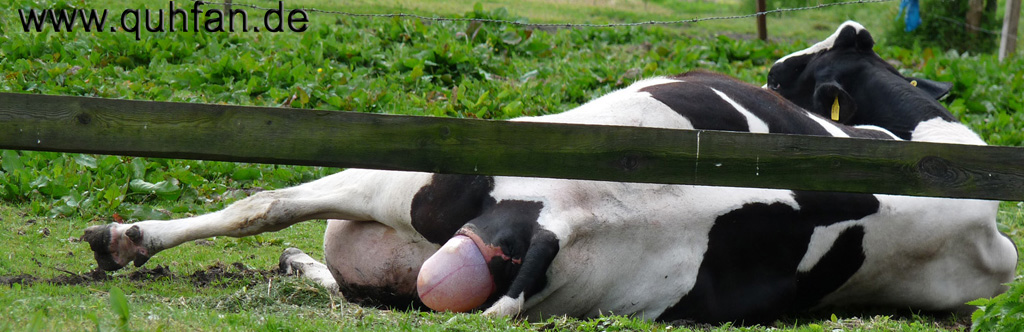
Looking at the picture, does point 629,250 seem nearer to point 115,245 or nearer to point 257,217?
point 257,217

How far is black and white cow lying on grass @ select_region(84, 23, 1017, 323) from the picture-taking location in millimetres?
4316

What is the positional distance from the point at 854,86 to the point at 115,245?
5010mm

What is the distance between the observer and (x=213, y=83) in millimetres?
9711

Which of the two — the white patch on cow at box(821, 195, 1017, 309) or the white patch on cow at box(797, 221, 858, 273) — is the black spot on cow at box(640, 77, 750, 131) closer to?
the white patch on cow at box(797, 221, 858, 273)

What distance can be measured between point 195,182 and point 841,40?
4722mm

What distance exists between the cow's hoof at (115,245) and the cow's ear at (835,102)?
441cm

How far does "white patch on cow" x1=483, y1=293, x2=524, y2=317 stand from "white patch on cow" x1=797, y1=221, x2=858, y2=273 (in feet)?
5.09

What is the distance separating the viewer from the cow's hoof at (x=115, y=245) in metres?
5.00

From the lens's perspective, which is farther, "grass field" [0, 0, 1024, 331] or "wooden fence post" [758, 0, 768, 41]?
"wooden fence post" [758, 0, 768, 41]

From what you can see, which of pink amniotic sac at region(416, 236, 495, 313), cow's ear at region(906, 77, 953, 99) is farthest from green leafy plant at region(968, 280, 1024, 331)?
cow's ear at region(906, 77, 953, 99)

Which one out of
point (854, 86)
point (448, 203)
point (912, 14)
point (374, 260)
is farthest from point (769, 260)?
point (912, 14)

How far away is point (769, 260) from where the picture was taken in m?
4.86

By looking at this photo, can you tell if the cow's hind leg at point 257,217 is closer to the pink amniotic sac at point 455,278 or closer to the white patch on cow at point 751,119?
the pink amniotic sac at point 455,278
